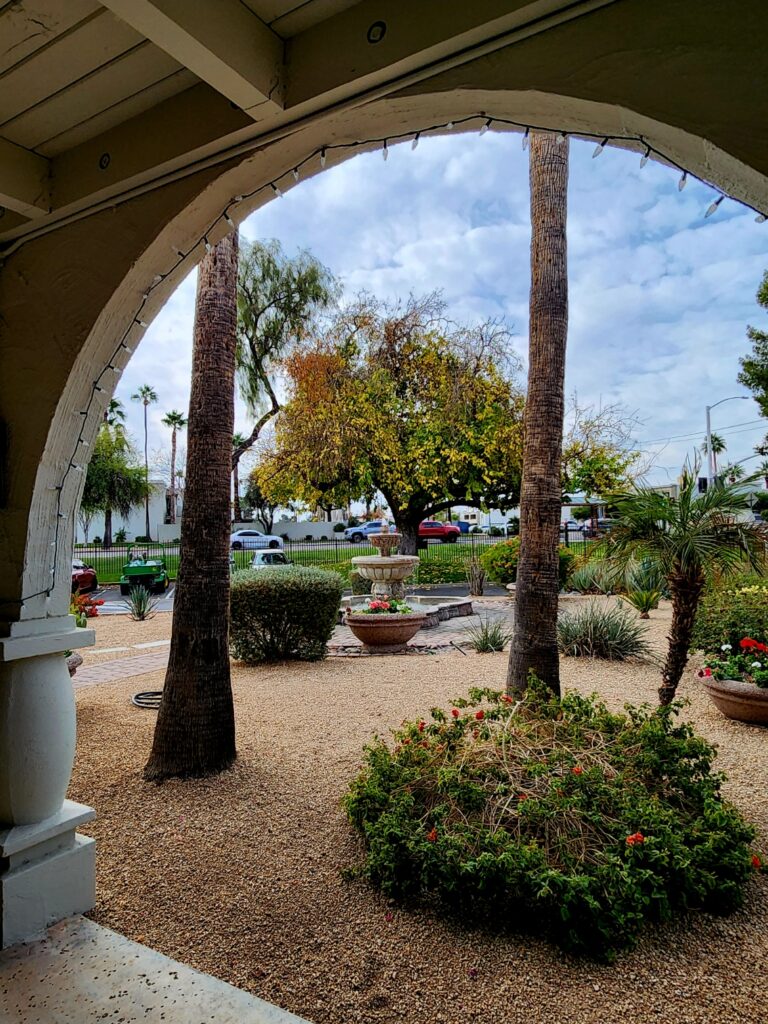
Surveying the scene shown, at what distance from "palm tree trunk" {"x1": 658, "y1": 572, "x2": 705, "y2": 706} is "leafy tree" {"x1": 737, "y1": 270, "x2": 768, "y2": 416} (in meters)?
18.1

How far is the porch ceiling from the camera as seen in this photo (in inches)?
45.9

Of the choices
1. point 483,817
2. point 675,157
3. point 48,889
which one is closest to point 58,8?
point 675,157

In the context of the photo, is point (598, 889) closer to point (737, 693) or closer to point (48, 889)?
point (48, 889)

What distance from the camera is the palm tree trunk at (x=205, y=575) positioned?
3.94 metres

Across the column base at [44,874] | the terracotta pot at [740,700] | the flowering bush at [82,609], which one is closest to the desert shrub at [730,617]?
the terracotta pot at [740,700]

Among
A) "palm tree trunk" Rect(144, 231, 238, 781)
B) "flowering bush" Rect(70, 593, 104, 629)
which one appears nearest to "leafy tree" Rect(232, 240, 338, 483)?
"flowering bush" Rect(70, 593, 104, 629)

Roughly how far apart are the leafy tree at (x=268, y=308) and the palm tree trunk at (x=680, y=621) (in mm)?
14474

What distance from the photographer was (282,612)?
7.54 metres

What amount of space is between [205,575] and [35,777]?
6.01 feet

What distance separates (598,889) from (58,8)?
307 cm

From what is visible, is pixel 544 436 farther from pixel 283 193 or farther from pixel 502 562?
pixel 502 562

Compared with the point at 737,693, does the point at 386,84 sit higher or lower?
higher

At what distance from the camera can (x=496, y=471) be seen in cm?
1705

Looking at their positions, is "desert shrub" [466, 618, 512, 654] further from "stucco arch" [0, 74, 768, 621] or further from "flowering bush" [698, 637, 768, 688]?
"stucco arch" [0, 74, 768, 621]
